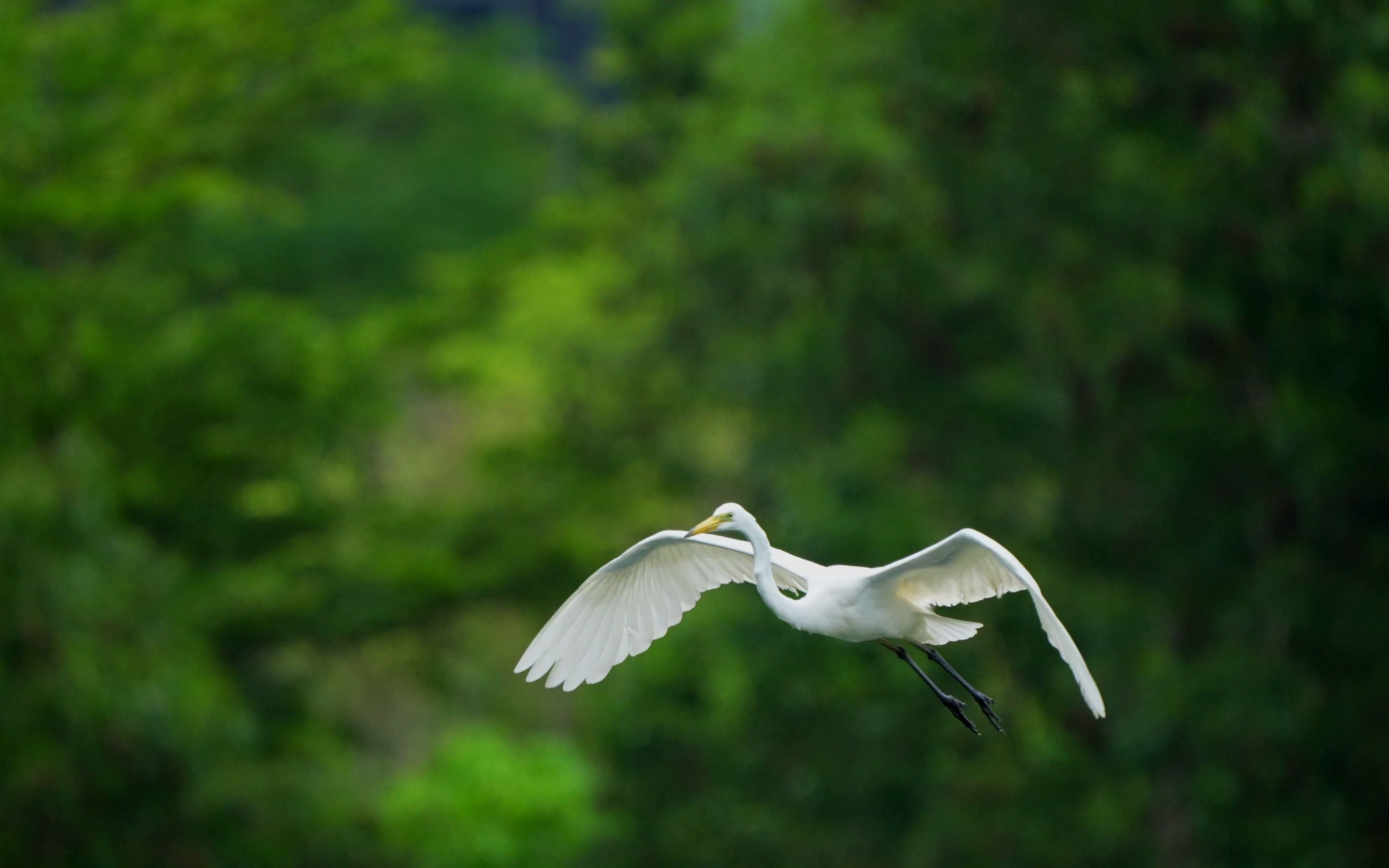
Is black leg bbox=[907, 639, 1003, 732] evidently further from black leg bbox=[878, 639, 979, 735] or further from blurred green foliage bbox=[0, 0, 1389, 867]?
blurred green foliage bbox=[0, 0, 1389, 867]

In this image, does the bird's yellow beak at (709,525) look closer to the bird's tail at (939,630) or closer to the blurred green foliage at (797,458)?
the bird's tail at (939,630)

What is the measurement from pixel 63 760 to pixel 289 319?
17.6ft

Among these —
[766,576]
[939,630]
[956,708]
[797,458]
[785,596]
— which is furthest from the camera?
[797,458]

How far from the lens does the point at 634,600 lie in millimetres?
7031

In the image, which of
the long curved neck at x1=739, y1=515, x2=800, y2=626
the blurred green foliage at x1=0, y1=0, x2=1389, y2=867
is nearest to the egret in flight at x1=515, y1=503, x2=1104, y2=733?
the long curved neck at x1=739, y1=515, x2=800, y2=626

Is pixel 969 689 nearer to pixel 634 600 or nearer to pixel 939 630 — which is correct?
pixel 939 630

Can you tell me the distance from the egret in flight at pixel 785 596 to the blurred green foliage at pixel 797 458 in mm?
8442

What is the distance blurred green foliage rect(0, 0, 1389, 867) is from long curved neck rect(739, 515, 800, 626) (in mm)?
9012

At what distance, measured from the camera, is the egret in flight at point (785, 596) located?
18.9ft

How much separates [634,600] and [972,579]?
1.40m

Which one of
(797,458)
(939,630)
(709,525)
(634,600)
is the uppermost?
(797,458)

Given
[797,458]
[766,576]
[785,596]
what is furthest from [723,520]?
[797,458]

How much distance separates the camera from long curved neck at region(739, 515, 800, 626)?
5980mm

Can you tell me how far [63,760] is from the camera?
15742 mm
